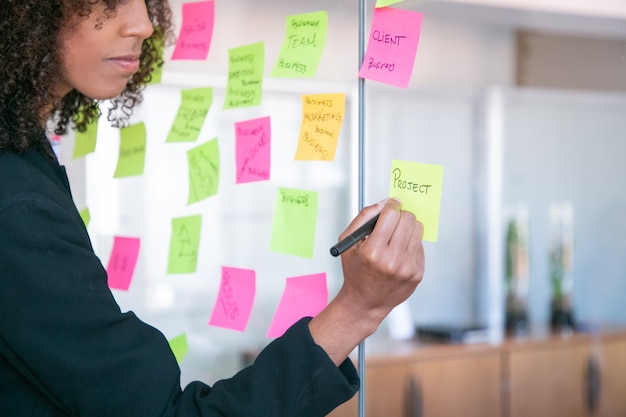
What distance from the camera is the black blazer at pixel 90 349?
0.89 metres

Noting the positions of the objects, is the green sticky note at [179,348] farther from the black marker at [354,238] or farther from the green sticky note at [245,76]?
the black marker at [354,238]

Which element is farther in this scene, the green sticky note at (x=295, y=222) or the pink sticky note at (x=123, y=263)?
the pink sticky note at (x=123, y=263)

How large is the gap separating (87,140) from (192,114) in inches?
10.8

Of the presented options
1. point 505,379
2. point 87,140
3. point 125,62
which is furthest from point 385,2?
point 505,379

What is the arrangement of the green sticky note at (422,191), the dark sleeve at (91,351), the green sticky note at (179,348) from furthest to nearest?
the green sticky note at (179,348)
the green sticky note at (422,191)
the dark sleeve at (91,351)

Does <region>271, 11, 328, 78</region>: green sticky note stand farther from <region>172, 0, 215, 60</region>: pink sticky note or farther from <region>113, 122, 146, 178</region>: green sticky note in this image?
<region>113, 122, 146, 178</region>: green sticky note

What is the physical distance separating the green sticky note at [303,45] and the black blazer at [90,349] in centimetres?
46

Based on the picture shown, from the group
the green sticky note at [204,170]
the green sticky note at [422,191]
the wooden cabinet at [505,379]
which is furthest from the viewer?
the wooden cabinet at [505,379]

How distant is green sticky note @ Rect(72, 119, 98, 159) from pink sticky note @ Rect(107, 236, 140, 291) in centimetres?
19

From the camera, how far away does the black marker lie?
2.94ft

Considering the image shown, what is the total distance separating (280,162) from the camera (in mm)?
2176

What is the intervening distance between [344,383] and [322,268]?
1.34 m

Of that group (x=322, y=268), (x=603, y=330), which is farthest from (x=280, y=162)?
(x=603, y=330)

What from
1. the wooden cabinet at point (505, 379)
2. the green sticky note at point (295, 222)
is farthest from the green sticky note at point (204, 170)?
the wooden cabinet at point (505, 379)
